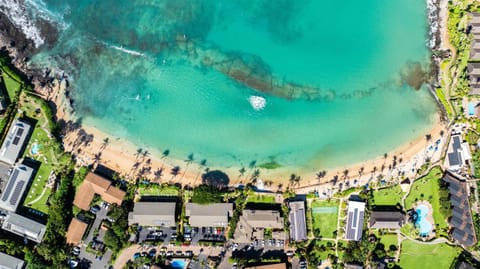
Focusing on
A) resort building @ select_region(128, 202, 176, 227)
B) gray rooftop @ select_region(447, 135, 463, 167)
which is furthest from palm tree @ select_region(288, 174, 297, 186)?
gray rooftop @ select_region(447, 135, 463, 167)

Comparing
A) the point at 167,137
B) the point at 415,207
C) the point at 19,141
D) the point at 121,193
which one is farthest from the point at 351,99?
the point at 19,141

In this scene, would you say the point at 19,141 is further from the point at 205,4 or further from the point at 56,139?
the point at 205,4

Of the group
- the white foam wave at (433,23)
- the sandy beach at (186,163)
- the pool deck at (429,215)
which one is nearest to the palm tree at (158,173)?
the sandy beach at (186,163)

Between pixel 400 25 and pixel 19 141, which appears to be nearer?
pixel 19 141

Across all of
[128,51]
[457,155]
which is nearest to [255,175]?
[128,51]

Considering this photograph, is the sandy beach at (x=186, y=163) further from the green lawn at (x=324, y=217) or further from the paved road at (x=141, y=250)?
the paved road at (x=141, y=250)
